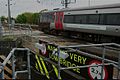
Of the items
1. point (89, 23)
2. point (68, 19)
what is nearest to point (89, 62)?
point (89, 23)

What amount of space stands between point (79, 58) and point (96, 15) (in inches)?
422

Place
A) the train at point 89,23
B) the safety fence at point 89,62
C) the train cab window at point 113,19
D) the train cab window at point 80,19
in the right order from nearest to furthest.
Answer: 1. the safety fence at point 89,62
2. the train cab window at point 113,19
3. the train at point 89,23
4. the train cab window at point 80,19

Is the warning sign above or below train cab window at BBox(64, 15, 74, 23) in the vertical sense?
below

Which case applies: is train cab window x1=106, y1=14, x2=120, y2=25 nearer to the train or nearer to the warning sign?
the train

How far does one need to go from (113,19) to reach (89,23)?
3.20m

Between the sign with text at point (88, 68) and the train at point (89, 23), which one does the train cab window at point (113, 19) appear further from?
the sign with text at point (88, 68)

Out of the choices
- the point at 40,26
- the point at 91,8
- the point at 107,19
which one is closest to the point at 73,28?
the point at 91,8

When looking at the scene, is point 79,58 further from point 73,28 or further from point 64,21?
point 64,21

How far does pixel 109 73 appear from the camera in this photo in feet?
18.9

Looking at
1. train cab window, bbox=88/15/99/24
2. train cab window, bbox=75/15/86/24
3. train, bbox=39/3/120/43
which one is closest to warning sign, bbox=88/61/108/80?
train, bbox=39/3/120/43

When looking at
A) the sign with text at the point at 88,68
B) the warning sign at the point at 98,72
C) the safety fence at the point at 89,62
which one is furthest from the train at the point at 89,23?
the warning sign at the point at 98,72

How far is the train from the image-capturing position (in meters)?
15.4

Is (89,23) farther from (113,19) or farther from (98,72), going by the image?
(98,72)

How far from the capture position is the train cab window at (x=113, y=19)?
14.8 meters
